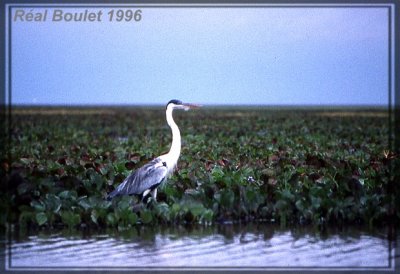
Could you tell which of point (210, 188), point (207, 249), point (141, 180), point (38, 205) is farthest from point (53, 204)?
point (207, 249)

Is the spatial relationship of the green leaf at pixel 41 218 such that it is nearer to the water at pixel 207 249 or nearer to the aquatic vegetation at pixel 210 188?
the aquatic vegetation at pixel 210 188

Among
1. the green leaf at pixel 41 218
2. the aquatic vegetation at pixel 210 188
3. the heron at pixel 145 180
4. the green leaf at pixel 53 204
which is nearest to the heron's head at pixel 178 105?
the heron at pixel 145 180

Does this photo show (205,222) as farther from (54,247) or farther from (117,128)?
(117,128)

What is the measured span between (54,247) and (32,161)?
266 cm

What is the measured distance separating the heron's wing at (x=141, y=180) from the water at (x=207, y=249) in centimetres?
67

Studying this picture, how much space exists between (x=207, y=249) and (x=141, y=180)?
1578 millimetres

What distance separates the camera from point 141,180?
870 centimetres

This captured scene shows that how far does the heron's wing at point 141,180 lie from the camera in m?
8.68

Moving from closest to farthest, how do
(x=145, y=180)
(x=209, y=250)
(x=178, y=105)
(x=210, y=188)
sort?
(x=209, y=250)
(x=210, y=188)
(x=145, y=180)
(x=178, y=105)

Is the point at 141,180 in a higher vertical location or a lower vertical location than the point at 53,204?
higher

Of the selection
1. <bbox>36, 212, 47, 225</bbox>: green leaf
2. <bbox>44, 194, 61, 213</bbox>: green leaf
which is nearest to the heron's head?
<bbox>44, 194, 61, 213</bbox>: green leaf

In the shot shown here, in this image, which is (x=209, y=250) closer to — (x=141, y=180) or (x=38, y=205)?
(x=141, y=180)

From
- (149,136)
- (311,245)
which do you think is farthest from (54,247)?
(149,136)

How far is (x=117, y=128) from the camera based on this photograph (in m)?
17.6
